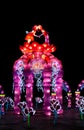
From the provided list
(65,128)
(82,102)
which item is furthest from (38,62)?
(65,128)

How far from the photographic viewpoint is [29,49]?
87.0 ft

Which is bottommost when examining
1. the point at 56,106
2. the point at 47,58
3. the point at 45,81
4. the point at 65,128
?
the point at 65,128

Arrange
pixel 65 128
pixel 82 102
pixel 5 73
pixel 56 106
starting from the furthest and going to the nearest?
pixel 5 73 → pixel 82 102 → pixel 56 106 → pixel 65 128

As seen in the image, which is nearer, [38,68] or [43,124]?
[43,124]

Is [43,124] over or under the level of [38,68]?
under

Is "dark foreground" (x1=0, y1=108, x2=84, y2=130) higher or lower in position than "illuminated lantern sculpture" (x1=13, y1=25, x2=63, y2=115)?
lower

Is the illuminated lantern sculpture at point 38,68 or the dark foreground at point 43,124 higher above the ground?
the illuminated lantern sculpture at point 38,68

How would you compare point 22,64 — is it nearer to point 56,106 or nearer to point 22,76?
point 22,76

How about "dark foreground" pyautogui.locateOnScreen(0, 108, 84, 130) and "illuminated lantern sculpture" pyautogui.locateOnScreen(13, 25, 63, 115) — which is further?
"illuminated lantern sculpture" pyautogui.locateOnScreen(13, 25, 63, 115)

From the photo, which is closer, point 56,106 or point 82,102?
point 56,106

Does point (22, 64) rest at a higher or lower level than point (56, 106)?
higher

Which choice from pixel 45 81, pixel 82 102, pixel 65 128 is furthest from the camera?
pixel 45 81

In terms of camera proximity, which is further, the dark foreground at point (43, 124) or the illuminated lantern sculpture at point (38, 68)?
the illuminated lantern sculpture at point (38, 68)

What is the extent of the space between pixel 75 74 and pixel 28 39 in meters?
28.5
